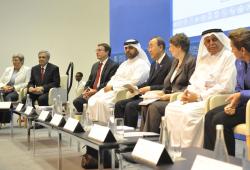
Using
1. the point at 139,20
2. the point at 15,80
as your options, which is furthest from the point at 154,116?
the point at 15,80

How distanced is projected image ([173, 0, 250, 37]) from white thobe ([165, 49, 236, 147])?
0.94 meters

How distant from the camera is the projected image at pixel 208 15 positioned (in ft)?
13.2

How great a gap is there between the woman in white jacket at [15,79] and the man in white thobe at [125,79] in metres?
2.29

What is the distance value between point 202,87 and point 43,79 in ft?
11.9

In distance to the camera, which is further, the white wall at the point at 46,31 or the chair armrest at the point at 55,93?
the white wall at the point at 46,31

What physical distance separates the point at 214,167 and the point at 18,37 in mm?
9019

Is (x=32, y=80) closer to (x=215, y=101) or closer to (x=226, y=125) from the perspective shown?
(x=215, y=101)

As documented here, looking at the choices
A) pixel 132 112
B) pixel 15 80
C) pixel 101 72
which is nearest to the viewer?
pixel 132 112

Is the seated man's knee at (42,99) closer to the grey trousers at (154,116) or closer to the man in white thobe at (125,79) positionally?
the man in white thobe at (125,79)

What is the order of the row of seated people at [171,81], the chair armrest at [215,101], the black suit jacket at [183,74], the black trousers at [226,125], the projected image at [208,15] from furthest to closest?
the projected image at [208,15] < the black suit jacket at [183,74] < the row of seated people at [171,81] < the chair armrest at [215,101] < the black trousers at [226,125]

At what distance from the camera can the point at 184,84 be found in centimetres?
375

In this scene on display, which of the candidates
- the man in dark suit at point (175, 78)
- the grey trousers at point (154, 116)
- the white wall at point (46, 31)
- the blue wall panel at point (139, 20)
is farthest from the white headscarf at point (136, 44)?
the white wall at point (46, 31)

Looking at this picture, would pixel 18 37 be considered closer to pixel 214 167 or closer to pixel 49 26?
pixel 49 26

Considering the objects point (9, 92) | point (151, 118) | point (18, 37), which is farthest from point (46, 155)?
point (18, 37)
